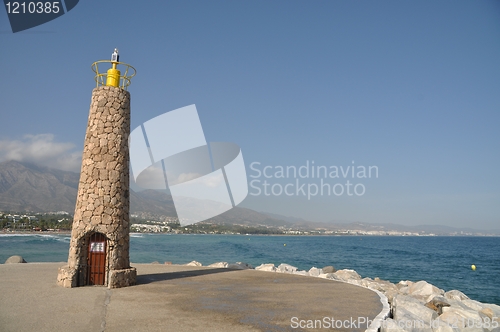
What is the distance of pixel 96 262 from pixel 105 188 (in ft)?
6.80

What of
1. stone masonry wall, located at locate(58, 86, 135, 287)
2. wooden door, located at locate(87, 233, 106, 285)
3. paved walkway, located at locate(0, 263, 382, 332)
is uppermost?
stone masonry wall, located at locate(58, 86, 135, 287)

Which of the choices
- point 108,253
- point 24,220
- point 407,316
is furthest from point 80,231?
point 24,220

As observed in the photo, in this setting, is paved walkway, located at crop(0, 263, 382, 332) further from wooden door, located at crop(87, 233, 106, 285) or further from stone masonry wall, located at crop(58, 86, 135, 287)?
stone masonry wall, located at crop(58, 86, 135, 287)

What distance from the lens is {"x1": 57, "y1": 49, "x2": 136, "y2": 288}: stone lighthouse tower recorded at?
10766 millimetres

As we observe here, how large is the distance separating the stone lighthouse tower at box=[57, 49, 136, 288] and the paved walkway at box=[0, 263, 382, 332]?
508mm

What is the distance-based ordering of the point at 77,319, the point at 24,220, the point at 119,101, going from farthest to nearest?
the point at 24,220 < the point at 119,101 < the point at 77,319

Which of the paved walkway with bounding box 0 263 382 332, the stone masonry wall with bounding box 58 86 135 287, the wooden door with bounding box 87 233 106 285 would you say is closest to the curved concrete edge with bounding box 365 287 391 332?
the paved walkway with bounding box 0 263 382 332

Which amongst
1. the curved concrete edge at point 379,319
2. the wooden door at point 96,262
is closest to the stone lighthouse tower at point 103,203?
the wooden door at point 96,262

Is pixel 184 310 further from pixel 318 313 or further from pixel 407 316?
pixel 407 316

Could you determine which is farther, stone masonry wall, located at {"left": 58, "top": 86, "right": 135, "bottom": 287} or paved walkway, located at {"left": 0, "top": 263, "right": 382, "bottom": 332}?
stone masonry wall, located at {"left": 58, "top": 86, "right": 135, "bottom": 287}

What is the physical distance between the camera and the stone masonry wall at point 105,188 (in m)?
10.8

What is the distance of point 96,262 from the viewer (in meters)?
11.0

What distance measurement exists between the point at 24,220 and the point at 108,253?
10712 cm

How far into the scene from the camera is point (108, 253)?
1088 centimetres
